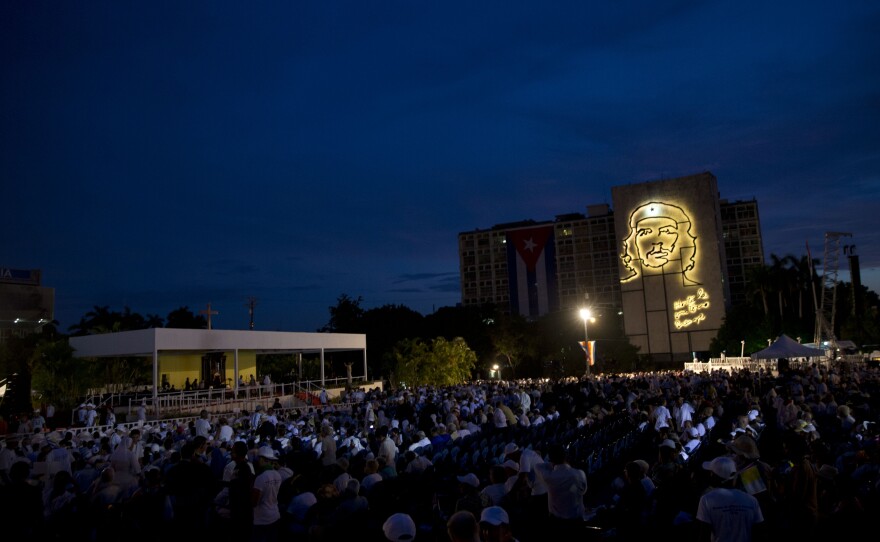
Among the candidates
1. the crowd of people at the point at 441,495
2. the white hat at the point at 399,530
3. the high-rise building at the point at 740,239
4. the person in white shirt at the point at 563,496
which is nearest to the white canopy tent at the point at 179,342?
the crowd of people at the point at 441,495

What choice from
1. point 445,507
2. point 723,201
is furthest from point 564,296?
point 445,507

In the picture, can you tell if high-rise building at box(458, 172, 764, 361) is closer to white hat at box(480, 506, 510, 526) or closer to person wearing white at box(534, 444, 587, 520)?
person wearing white at box(534, 444, 587, 520)

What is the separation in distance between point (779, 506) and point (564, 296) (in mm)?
100603

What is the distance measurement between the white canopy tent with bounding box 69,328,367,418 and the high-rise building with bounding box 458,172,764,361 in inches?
776

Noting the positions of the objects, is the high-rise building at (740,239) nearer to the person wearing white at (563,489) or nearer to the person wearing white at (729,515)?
the person wearing white at (563,489)

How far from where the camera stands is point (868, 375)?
2488cm

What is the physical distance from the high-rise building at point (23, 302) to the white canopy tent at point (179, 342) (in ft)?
163

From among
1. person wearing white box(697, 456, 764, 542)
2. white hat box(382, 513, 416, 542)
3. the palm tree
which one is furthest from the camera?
the palm tree

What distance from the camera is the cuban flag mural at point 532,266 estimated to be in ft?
321

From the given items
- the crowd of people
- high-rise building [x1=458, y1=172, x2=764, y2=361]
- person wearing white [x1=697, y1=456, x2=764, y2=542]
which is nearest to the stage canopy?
the crowd of people

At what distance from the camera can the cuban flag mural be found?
321 feet

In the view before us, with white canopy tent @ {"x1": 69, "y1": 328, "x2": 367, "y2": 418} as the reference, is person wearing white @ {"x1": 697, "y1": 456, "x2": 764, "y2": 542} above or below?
below

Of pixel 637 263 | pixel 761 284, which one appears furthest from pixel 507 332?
pixel 761 284

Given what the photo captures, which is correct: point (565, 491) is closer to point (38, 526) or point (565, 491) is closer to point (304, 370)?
point (38, 526)
